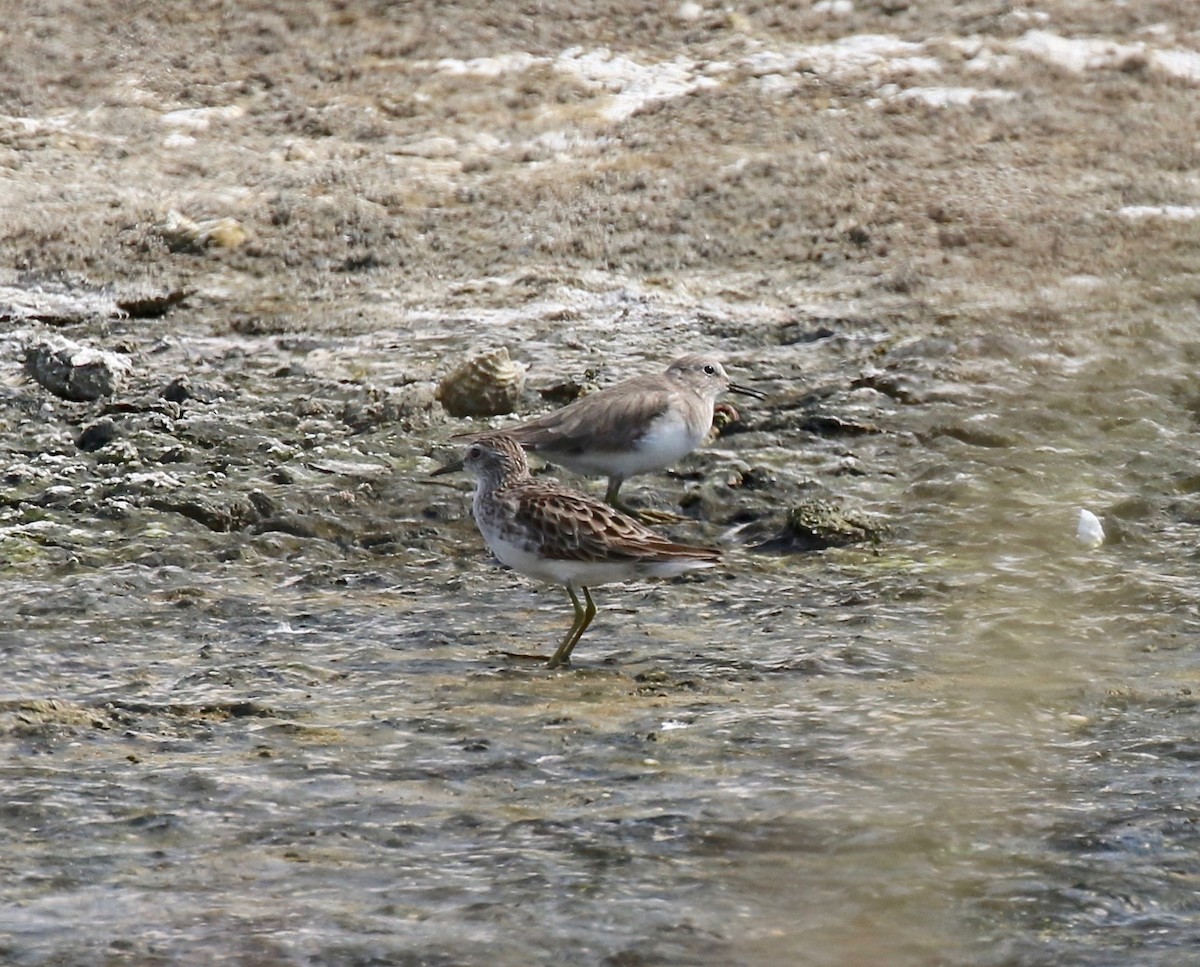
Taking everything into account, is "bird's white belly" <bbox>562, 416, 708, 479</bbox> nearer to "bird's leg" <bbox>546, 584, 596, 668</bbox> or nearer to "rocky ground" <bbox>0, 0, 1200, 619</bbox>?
"rocky ground" <bbox>0, 0, 1200, 619</bbox>

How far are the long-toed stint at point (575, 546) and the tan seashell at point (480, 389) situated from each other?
2.17 meters

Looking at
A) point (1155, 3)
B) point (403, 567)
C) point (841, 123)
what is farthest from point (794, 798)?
point (1155, 3)

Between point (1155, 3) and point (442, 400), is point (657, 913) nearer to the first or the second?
point (442, 400)

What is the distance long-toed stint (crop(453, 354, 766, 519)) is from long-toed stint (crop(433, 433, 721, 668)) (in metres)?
1.19

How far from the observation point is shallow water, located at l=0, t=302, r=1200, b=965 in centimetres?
513

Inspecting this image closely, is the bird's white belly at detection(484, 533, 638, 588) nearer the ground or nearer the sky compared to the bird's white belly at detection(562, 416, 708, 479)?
nearer the sky

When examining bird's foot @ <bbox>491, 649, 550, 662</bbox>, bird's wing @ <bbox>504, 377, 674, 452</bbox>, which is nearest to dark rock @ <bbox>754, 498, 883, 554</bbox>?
bird's wing @ <bbox>504, 377, 674, 452</bbox>

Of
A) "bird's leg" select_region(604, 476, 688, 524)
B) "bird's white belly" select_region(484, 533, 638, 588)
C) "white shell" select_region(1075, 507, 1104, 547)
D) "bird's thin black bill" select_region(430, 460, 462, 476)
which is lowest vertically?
"bird's leg" select_region(604, 476, 688, 524)

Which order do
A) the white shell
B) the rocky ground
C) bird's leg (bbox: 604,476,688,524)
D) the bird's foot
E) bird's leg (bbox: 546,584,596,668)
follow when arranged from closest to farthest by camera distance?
bird's leg (bbox: 546,584,596,668) → the bird's foot → the white shell → bird's leg (bbox: 604,476,688,524) → the rocky ground

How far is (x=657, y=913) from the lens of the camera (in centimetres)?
518

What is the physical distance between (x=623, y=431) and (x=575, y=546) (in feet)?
5.60

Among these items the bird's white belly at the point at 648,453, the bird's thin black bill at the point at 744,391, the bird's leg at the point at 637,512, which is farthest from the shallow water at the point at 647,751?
the bird's thin black bill at the point at 744,391

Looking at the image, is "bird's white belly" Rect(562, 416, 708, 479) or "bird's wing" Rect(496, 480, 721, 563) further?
"bird's white belly" Rect(562, 416, 708, 479)

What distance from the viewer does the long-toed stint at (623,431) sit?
9.19 metres
